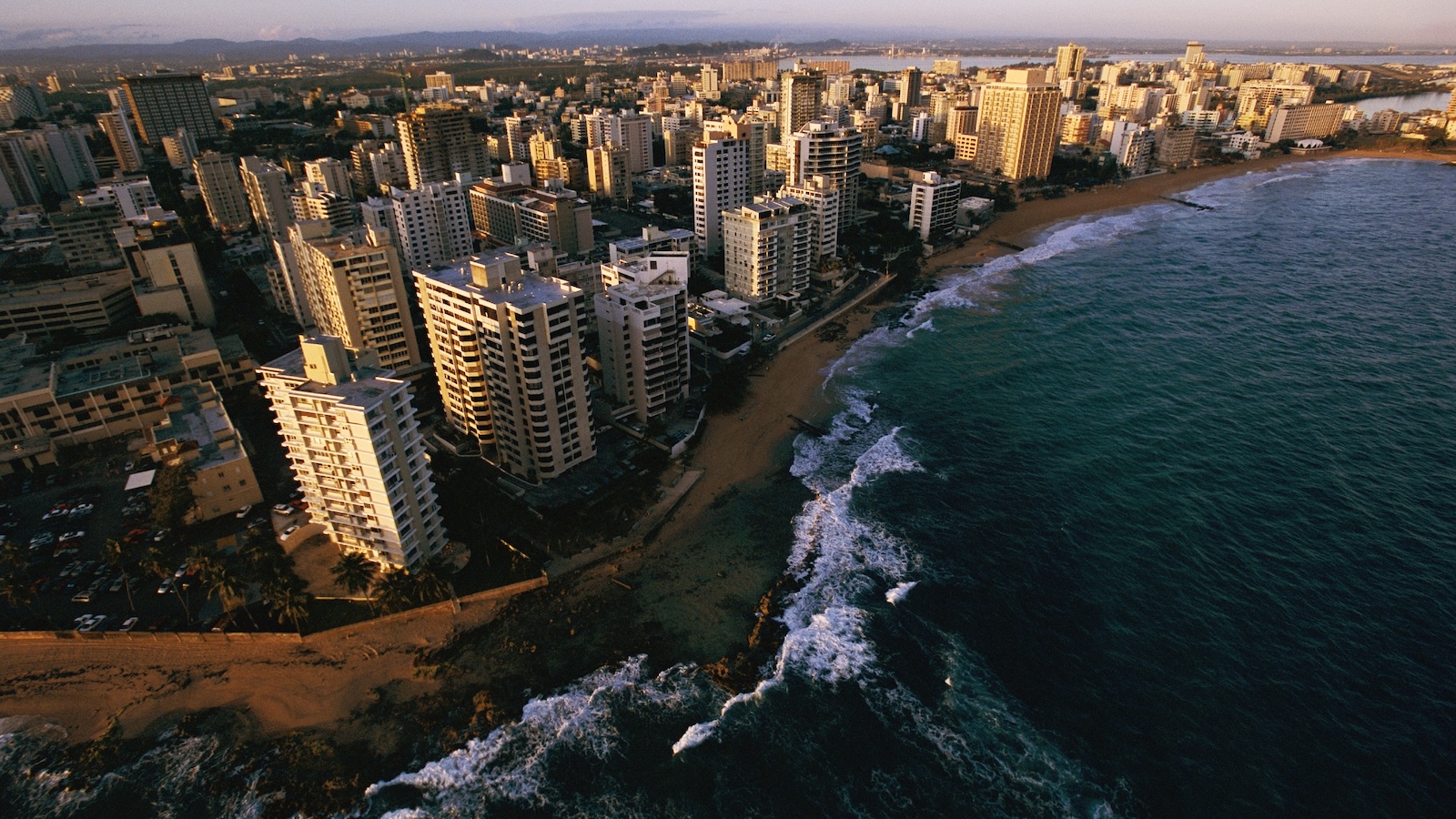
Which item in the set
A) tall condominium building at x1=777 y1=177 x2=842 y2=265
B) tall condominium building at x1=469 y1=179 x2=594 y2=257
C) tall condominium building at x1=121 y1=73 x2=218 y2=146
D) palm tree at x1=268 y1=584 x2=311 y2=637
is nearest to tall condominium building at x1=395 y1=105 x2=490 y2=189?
tall condominium building at x1=469 y1=179 x2=594 y2=257

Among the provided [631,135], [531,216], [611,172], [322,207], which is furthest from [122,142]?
[531,216]

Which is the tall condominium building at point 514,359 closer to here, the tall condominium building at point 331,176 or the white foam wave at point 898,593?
the white foam wave at point 898,593

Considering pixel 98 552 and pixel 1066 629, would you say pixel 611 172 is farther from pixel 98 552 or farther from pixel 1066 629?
pixel 1066 629

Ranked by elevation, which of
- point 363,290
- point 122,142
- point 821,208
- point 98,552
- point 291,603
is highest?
point 122,142

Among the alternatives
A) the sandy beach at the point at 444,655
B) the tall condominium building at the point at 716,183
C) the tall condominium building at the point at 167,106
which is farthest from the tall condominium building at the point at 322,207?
the tall condominium building at the point at 167,106

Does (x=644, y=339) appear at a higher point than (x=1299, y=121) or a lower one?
higher
